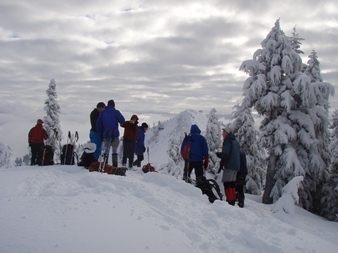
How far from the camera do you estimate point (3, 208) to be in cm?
510

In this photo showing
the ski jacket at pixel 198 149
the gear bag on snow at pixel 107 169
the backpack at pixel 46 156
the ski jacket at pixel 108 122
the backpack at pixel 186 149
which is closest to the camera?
the gear bag on snow at pixel 107 169

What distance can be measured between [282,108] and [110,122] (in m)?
11.8

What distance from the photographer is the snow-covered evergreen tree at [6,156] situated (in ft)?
69.0

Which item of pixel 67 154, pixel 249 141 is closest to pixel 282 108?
pixel 249 141

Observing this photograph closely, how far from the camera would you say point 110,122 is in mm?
10609

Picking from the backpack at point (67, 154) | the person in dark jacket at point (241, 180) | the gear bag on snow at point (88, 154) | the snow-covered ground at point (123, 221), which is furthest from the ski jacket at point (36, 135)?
the person in dark jacket at point (241, 180)

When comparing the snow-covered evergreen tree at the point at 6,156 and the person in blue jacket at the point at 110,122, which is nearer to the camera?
the person in blue jacket at the point at 110,122

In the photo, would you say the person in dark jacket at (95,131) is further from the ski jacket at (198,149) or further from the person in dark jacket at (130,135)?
the ski jacket at (198,149)

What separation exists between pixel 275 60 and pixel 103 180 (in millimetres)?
14024

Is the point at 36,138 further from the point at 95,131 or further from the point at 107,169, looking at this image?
the point at 107,169

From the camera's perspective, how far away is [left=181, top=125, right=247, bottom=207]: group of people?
10023 mm

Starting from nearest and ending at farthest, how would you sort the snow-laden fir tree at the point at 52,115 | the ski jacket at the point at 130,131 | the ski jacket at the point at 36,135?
the ski jacket at the point at 130,131
the ski jacket at the point at 36,135
the snow-laden fir tree at the point at 52,115

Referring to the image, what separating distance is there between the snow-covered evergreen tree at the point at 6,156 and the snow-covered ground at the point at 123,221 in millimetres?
14877

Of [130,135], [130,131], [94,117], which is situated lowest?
[130,135]
